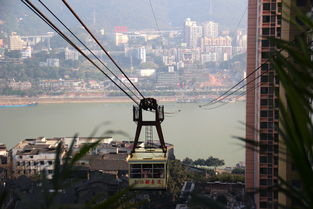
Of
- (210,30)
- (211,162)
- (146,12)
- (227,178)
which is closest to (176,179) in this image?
(227,178)

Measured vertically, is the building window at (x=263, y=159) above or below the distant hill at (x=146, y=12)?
below

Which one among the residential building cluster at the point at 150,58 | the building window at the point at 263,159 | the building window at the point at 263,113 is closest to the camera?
the building window at the point at 263,159

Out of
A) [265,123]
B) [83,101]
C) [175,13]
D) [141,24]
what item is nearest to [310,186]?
[265,123]

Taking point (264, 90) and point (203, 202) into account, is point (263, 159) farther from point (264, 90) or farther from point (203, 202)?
point (203, 202)

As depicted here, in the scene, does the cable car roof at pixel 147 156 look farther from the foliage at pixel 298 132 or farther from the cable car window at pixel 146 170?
the foliage at pixel 298 132

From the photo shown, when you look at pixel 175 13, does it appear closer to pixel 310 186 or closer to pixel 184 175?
pixel 184 175

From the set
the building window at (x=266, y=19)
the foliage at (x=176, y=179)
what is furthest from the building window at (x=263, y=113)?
the foliage at (x=176, y=179)

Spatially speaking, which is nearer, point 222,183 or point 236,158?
point 222,183

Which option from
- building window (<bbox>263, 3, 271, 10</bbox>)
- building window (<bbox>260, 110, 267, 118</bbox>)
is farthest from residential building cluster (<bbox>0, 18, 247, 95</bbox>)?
building window (<bbox>260, 110, 267, 118</bbox>)

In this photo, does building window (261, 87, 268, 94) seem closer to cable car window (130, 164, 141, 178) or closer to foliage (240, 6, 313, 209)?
cable car window (130, 164, 141, 178)
